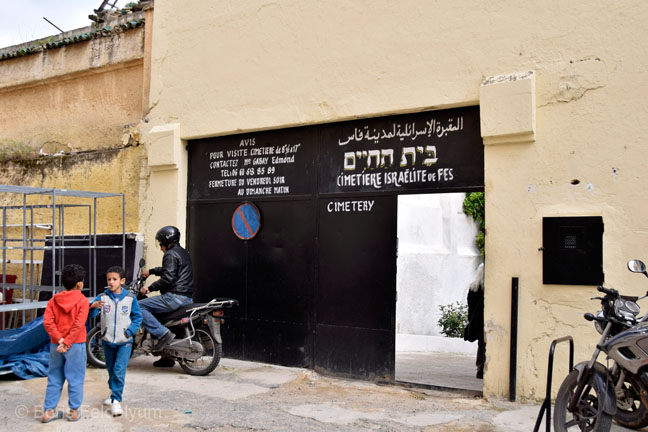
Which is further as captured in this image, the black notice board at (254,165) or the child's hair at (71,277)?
the black notice board at (254,165)

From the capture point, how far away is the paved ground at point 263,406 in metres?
5.20

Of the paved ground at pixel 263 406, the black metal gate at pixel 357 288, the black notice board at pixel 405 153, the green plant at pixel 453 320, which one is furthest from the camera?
the green plant at pixel 453 320

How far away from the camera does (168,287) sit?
7.22 meters

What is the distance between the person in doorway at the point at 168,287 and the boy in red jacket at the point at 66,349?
1839mm

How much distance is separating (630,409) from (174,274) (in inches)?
189

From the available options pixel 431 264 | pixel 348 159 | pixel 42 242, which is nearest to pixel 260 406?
Result: pixel 348 159

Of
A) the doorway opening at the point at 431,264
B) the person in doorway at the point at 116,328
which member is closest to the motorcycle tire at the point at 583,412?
the person in doorway at the point at 116,328

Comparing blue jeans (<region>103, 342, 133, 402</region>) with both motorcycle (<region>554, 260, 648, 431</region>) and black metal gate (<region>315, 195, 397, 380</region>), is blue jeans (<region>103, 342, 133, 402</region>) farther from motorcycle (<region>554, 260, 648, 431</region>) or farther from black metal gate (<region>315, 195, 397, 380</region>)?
motorcycle (<region>554, 260, 648, 431</region>)

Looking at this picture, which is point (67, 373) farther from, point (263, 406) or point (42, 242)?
point (42, 242)

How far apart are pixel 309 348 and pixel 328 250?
1.21 meters

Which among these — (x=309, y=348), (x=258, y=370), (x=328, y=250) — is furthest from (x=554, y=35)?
(x=258, y=370)

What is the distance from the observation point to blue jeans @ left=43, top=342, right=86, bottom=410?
509 cm

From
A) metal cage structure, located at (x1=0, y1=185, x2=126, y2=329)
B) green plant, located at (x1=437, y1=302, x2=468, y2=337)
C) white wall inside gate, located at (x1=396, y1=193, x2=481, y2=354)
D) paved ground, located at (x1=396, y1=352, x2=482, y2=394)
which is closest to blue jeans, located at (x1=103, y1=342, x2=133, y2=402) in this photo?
metal cage structure, located at (x1=0, y1=185, x2=126, y2=329)

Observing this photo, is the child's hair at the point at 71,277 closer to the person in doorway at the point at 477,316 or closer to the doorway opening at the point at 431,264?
the person in doorway at the point at 477,316
